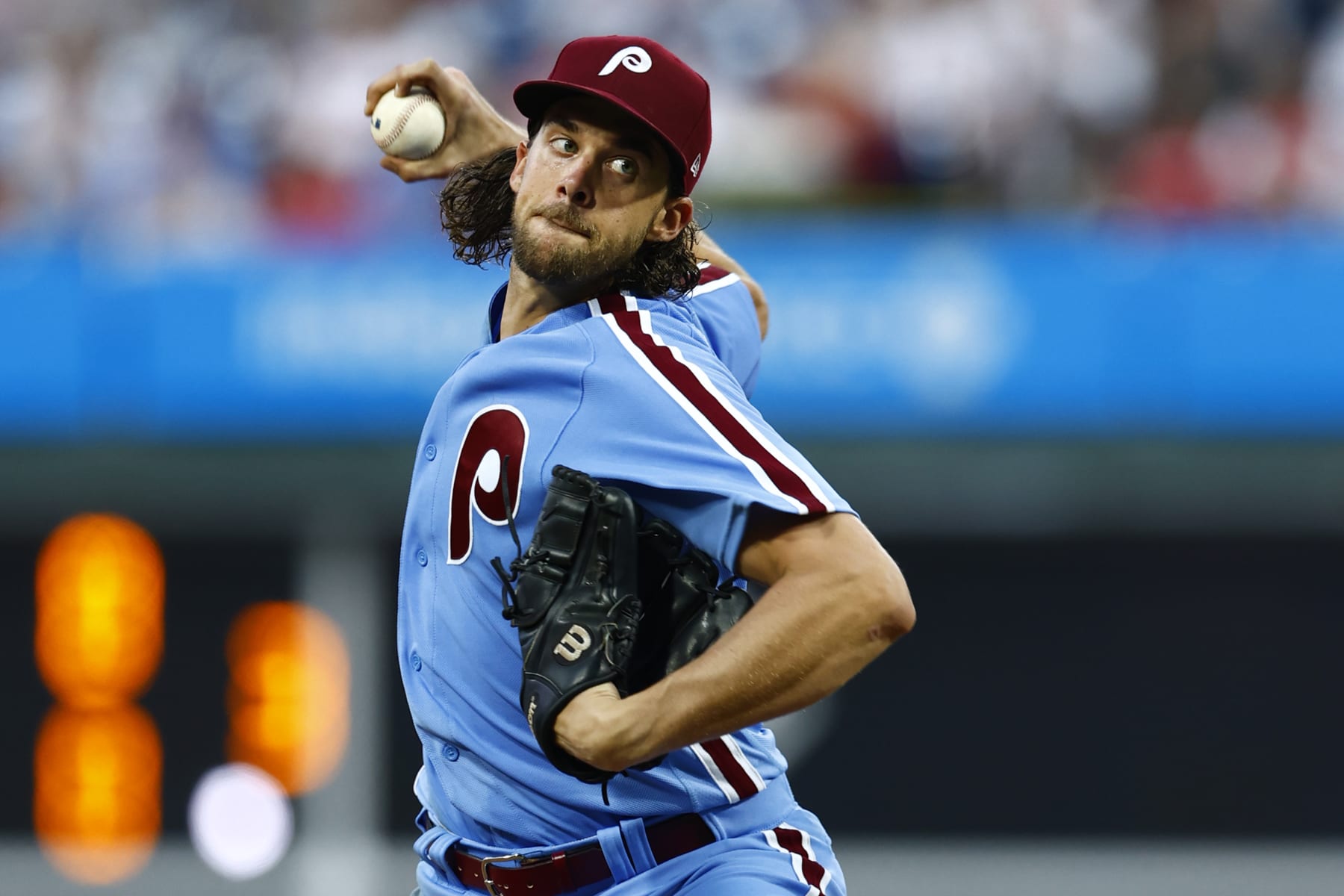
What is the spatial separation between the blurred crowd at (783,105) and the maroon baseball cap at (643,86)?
498 cm

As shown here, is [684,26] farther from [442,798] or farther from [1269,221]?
[442,798]

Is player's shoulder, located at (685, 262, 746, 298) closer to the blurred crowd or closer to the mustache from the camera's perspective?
the mustache

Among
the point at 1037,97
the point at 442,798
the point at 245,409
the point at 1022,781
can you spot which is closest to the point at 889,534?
the point at 1022,781

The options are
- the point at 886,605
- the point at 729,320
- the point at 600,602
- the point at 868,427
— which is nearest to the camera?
the point at 886,605

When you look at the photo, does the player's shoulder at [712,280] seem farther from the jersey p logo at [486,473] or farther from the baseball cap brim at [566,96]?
the jersey p logo at [486,473]

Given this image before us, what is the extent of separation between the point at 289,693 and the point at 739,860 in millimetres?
5810

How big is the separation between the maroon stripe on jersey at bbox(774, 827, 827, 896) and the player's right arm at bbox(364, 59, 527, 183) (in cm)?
152

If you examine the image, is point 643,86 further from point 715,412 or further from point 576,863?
point 576,863

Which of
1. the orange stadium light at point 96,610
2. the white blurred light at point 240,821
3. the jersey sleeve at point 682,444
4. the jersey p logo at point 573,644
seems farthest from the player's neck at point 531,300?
the white blurred light at point 240,821

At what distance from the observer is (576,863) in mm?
3113

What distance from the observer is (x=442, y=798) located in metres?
3.26

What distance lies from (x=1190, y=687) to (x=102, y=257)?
16.9ft

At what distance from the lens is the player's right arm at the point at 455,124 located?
389 centimetres

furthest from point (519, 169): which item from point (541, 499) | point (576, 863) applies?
point (576, 863)
